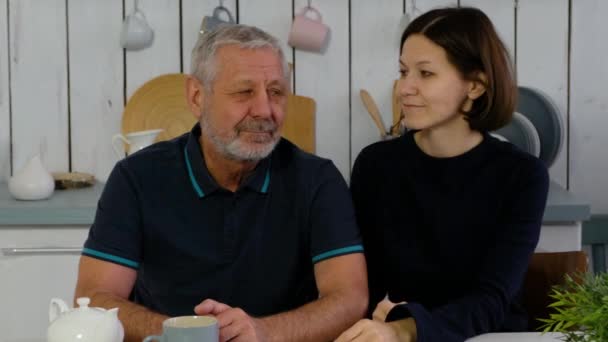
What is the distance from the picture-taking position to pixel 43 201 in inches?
97.3

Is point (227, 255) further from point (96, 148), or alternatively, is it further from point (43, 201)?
point (96, 148)

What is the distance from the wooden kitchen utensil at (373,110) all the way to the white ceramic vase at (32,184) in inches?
36.8

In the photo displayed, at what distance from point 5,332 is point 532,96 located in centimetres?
162

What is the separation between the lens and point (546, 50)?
2844 mm

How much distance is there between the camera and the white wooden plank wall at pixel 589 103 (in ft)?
9.27

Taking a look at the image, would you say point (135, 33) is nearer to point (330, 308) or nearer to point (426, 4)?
point (426, 4)

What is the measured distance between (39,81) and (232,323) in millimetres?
1741

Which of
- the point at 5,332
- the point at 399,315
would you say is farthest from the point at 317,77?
the point at 399,315

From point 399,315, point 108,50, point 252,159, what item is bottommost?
point 399,315

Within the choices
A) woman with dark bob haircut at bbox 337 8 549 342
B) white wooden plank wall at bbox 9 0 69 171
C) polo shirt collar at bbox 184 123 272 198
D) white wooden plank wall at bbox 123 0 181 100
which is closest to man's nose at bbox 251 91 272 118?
polo shirt collar at bbox 184 123 272 198

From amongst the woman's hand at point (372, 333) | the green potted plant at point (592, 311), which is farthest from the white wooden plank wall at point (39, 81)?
the green potted plant at point (592, 311)

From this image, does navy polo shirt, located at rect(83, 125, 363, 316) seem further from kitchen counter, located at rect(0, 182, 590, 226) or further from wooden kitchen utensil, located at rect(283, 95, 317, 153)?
wooden kitchen utensil, located at rect(283, 95, 317, 153)

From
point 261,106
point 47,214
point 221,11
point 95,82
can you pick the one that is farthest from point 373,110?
point 261,106

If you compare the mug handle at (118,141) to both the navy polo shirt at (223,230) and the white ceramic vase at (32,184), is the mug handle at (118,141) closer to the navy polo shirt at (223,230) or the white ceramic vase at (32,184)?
→ the white ceramic vase at (32,184)
